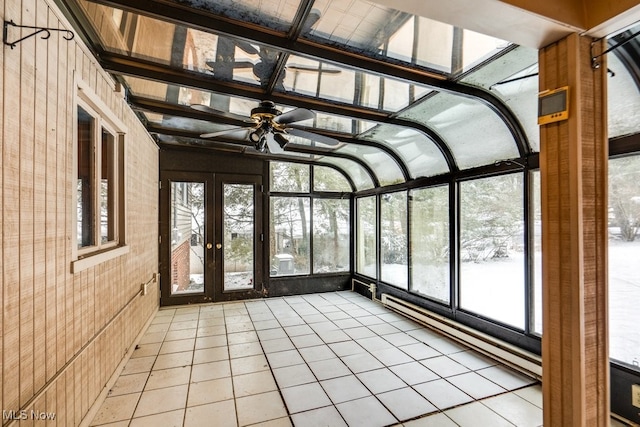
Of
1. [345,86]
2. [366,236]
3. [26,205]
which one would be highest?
[345,86]

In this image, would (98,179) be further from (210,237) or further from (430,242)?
(430,242)

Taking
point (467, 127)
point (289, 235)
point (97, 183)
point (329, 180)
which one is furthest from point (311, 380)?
point (329, 180)

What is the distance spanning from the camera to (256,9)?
1.81 meters

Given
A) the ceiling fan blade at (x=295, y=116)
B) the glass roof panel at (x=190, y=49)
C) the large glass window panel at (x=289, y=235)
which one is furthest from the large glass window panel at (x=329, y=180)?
the glass roof panel at (x=190, y=49)

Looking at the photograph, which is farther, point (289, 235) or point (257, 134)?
point (289, 235)

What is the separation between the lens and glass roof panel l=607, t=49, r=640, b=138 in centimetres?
191

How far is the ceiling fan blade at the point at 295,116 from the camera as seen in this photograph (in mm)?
2617

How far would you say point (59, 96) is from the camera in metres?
1.66

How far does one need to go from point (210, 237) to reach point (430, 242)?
3.58 metres

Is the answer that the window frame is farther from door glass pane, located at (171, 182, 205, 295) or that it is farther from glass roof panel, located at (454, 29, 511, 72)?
glass roof panel, located at (454, 29, 511, 72)

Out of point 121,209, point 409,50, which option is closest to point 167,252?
point 121,209

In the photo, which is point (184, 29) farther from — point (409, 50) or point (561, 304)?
point (561, 304)

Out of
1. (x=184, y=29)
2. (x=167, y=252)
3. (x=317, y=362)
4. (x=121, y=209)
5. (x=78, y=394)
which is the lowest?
(x=317, y=362)

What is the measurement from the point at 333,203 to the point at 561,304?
4829mm
